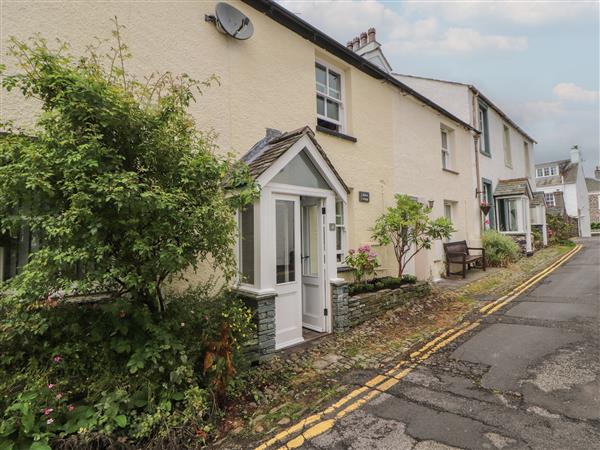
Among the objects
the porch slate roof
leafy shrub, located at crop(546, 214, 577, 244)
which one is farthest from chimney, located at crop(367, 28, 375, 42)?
leafy shrub, located at crop(546, 214, 577, 244)

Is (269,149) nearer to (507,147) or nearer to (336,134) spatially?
(336,134)

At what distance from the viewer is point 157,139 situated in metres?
3.46

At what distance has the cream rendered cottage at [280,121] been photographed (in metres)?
5.04

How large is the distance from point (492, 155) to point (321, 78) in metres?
13.3

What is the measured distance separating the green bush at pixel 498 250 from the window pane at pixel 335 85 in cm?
1039

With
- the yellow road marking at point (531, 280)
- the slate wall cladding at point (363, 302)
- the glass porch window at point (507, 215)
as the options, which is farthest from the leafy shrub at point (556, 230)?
the slate wall cladding at point (363, 302)

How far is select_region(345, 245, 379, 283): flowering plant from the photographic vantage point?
25.1 ft

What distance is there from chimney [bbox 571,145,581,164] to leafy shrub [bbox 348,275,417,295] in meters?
48.6

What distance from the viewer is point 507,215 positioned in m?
18.1

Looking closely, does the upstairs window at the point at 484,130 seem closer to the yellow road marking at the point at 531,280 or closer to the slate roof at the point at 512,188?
the slate roof at the point at 512,188

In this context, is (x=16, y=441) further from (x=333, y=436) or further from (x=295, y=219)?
(x=295, y=219)

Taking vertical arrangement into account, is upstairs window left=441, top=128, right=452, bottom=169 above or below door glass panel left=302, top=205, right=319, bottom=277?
above

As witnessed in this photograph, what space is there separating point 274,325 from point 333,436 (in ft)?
7.04

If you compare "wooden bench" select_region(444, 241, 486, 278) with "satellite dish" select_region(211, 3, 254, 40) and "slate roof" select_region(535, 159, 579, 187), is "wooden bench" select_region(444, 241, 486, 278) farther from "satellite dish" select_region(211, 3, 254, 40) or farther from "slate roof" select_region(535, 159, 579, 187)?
"slate roof" select_region(535, 159, 579, 187)
